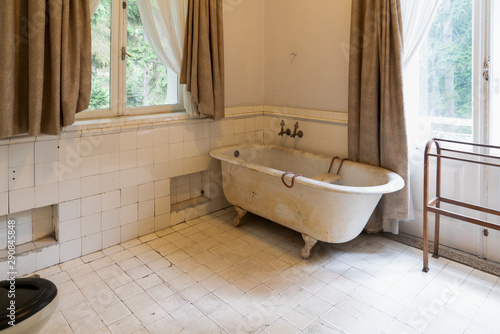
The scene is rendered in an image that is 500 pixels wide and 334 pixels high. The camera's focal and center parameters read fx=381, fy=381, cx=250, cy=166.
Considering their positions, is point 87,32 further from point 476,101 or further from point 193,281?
point 476,101

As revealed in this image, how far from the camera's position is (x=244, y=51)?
383cm

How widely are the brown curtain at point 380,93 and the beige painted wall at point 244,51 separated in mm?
1163

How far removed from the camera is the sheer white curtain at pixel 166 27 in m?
3.05

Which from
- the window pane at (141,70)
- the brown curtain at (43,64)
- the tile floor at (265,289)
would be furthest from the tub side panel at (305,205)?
the brown curtain at (43,64)

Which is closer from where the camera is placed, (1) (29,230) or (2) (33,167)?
(2) (33,167)

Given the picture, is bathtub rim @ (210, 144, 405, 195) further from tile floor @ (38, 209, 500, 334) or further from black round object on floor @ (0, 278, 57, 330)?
black round object on floor @ (0, 278, 57, 330)

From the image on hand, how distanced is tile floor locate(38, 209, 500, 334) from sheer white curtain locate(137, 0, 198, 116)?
153 centimetres

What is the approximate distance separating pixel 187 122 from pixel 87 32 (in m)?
1.12

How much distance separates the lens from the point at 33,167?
8.49 ft

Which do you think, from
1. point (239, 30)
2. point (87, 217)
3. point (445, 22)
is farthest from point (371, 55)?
point (87, 217)

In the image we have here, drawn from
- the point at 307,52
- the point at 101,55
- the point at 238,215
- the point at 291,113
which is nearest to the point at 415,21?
the point at 307,52

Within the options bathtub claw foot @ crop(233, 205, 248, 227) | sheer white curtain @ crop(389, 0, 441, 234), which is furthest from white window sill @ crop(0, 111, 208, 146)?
sheer white curtain @ crop(389, 0, 441, 234)

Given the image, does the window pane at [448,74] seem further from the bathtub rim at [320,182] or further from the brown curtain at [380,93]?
the bathtub rim at [320,182]

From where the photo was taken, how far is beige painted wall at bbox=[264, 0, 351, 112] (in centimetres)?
333
